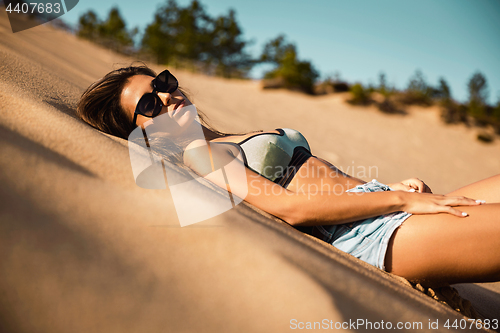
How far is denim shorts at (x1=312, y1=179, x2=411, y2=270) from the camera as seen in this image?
1.30 metres

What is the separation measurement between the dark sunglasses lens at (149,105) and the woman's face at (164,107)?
2 centimetres

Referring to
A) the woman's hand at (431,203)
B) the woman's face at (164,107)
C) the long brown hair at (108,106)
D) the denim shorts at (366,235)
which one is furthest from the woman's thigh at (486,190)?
the long brown hair at (108,106)

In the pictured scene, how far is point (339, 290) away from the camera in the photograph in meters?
0.90

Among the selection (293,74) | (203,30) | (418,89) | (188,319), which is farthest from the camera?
(203,30)

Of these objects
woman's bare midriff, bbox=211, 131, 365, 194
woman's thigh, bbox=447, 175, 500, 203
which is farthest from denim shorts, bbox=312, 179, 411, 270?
woman's thigh, bbox=447, 175, 500, 203

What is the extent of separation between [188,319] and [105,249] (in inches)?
11.9

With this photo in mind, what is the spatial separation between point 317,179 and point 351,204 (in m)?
0.35

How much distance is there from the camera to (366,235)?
1.35 m

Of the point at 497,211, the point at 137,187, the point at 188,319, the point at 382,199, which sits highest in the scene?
the point at 497,211

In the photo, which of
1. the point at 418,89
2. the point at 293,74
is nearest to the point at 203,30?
the point at 293,74

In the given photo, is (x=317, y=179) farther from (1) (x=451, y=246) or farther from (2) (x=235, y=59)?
(2) (x=235, y=59)

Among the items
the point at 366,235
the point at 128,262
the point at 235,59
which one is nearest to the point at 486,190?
the point at 366,235

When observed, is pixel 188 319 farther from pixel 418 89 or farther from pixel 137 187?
pixel 418 89

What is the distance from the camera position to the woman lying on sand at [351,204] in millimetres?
1175
